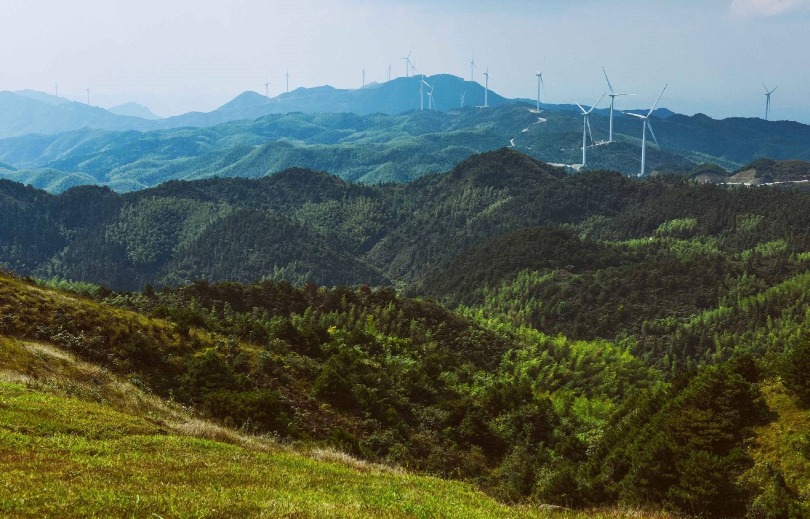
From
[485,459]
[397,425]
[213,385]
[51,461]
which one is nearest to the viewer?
[51,461]

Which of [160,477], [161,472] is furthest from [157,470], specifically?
[160,477]

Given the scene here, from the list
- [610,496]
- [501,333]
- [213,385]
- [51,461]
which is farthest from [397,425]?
[501,333]

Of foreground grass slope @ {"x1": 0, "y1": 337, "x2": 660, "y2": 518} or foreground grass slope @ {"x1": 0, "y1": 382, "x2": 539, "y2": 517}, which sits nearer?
foreground grass slope @ {"x1": 0, "y1": 382, "x2": 539, "y2": 517}

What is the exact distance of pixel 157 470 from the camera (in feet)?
64.2

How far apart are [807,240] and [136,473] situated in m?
226

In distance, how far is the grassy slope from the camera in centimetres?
1559

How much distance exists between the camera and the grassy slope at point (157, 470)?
51.2ft

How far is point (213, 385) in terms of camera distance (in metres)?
43.5

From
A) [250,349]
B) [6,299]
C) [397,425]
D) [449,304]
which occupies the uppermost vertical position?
[6,299]

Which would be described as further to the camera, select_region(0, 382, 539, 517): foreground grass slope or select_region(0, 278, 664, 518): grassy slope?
select_region(0, 278, 664, 518): grassy slope

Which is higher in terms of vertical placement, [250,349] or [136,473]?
[136,473]

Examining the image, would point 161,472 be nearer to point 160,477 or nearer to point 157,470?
point 157,470

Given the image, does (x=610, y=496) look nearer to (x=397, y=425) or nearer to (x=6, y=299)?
(x=397, y=425)

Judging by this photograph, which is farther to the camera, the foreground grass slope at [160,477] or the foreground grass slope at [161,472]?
the foreground grass slope at [161,472]
